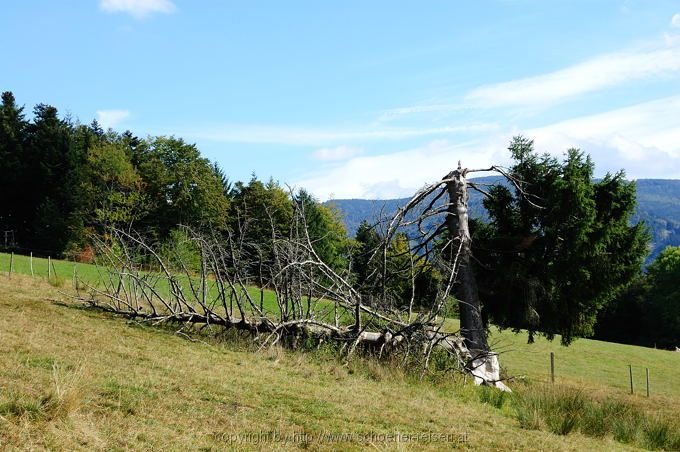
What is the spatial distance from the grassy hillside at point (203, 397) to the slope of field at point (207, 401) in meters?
0.02

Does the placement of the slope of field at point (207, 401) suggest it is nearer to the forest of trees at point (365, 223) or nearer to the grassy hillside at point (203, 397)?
the grassy hillside at point (203, 397)

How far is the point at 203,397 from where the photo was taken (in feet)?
24.1

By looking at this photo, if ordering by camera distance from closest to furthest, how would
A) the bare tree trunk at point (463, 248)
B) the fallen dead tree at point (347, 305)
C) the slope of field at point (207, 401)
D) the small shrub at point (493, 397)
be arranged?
the slope of field at point (207, 401)
the small shrub at point (493, 397)
the fallen dead tree at point (347, 305)
the bare tree trunk at point (463, 248)

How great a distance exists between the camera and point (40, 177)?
5584cm

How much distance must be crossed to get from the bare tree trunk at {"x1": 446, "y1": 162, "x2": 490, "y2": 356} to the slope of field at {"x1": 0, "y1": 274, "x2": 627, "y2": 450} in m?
4.10

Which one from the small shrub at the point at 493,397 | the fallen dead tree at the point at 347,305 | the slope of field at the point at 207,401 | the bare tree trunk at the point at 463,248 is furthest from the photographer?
the bare tree trunk at the point at 463,248

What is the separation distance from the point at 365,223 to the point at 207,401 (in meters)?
11.1

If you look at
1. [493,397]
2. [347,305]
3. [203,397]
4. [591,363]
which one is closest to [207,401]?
[203,397]

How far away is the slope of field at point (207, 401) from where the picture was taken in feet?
18.0

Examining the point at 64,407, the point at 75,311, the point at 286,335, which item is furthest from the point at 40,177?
the point at 64,407

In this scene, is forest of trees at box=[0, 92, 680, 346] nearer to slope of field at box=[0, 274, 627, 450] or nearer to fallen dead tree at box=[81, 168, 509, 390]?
fallen dead tree at box=[81, 168, 509, 390]

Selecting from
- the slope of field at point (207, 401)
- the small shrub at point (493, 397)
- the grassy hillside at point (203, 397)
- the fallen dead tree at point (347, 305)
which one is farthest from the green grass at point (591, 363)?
the slope of field at point (207, 401)

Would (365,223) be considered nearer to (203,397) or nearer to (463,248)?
(463,248)

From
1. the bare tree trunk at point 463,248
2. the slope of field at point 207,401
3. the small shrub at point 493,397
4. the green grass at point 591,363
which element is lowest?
the green grass at point 591,363
